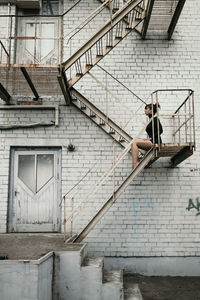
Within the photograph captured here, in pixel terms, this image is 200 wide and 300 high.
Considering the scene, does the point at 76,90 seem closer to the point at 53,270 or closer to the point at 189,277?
the point at 53,270

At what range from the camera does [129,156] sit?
25.6 feet

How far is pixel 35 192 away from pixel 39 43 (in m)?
4.12

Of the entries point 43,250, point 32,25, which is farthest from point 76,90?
point 43,250

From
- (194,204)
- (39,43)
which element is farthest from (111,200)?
(39,43)

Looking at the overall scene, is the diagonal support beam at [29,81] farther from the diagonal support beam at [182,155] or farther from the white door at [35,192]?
the diagonal support beam at [182,155]

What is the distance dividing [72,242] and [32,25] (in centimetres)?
607

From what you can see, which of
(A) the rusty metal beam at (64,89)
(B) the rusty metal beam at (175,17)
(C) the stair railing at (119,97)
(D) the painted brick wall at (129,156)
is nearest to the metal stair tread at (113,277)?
(D) the painted brick wall at (129,156)

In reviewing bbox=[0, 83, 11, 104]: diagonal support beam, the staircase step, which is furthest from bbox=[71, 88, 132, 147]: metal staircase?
the staircase step

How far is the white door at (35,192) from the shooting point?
7.48 meters

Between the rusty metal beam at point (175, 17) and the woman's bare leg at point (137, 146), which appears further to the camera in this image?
the rusty metal beam at point (175, 17)

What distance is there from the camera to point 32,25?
852 cm

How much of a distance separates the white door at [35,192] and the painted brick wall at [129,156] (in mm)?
249

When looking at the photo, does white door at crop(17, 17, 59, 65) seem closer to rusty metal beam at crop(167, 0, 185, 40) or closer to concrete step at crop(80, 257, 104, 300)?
rusty metal beam at crop(167, 0, 185, 40)

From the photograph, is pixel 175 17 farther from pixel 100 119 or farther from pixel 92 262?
pixel 92 262
